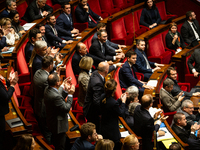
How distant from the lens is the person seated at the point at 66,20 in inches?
89.6

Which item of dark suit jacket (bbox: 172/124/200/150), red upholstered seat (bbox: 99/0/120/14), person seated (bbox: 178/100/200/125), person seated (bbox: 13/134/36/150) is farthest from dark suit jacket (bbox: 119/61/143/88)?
red upholstered seat (bbox: 99/0/120/14)

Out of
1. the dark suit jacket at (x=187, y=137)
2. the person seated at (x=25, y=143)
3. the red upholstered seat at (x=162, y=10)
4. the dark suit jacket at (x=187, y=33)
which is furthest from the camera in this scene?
the red upholstered seat at (x=162, y=10)

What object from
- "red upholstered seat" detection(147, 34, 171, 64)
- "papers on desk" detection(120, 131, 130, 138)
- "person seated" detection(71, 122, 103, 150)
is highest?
"person seated" detection(71, 122, 103, 150)

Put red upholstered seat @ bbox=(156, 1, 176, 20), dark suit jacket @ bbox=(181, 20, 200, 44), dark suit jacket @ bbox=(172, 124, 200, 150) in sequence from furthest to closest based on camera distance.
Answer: red upholstered seat @ bbox=(156, 1, 176, 20)
dark suit jacket @ bbox=(181, 20, 200, 44)
dark suit jacket @ bbox=(172, 124, 200, 150)

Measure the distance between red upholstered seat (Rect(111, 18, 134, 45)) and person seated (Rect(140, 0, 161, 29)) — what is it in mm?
241

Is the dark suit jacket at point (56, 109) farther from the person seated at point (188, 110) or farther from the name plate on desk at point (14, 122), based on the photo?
the person seated at point (188, 110)

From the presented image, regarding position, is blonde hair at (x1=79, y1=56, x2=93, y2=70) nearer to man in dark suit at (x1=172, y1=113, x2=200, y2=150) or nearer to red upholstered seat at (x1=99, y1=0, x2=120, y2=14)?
man in dark suit at (x1=172, y1=113, x2=200, y2=150)

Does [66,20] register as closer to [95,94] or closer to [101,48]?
[101,48]

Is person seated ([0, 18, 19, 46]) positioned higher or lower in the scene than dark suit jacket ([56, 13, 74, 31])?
higher

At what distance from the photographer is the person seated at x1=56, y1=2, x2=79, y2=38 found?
7.47 ft

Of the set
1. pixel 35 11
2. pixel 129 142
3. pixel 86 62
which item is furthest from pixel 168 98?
pixel 35 11

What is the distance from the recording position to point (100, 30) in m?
1.98

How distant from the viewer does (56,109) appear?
4.06ft

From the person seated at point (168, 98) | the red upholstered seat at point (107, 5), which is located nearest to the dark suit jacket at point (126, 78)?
the person seated at point (168, 98)
